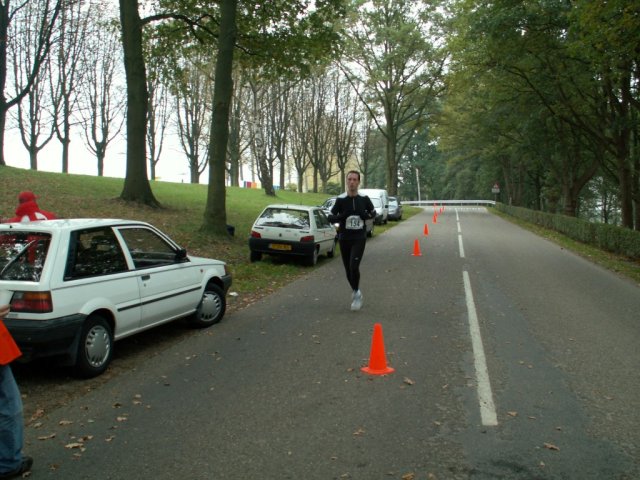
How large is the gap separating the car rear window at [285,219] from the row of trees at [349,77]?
2154 millimetres

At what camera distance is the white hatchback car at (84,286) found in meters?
4.81

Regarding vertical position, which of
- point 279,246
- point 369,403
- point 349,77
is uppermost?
point 349,77

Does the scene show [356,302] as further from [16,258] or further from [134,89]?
[134,89]

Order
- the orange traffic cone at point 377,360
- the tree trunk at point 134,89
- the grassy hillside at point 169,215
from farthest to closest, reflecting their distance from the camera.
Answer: the tree trunk at point 134,89
the grassy hillside at point 169,215
the orange traffic cone at point 377,360

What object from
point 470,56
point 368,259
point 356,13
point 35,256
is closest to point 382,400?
point 35,256

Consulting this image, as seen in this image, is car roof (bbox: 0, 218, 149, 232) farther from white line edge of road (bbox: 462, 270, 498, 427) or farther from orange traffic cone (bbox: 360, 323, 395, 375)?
white line edge of road (bbox: 462, 270, 498, 427)

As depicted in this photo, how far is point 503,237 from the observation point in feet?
75.5

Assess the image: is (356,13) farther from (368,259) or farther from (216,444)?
(216,444)

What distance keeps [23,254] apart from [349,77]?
3868 cm

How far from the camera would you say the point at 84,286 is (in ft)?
17.0

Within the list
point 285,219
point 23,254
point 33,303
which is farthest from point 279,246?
point 33,303

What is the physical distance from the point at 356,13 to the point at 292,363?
36.6 metres

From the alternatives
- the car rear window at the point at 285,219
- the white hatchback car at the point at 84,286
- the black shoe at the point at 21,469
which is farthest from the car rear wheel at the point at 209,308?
the car rear window at the point at 285,219

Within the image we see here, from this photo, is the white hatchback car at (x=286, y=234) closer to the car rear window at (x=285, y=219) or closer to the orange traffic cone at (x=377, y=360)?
the car rear window at (x=285, y=219)
